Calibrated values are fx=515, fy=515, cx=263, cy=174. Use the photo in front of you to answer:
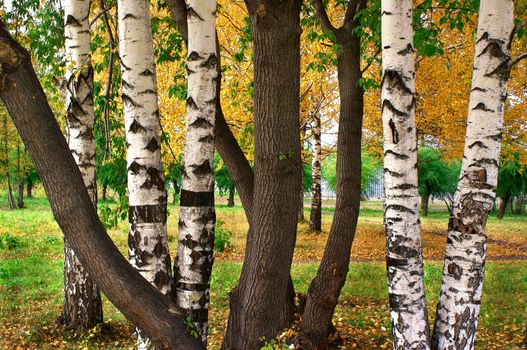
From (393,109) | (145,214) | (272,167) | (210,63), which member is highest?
(210,63)

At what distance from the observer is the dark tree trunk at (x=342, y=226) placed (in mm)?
6234

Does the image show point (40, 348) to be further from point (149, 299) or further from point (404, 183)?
point (404, 183)

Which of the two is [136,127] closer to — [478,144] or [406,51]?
[406,51]

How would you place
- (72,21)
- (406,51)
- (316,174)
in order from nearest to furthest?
1. (406,51)
2. (72,21)
3. (316,174)

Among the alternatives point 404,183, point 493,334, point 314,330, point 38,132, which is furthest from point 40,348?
point 493,334

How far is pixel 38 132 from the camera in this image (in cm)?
291

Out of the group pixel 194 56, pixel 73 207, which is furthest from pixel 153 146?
pixel 73 207

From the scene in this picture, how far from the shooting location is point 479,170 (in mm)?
3738

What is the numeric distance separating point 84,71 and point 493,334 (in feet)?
21.5

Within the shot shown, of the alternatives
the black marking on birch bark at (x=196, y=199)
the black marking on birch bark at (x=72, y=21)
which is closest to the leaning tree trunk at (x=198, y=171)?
the black marking on birch bark at (x=196, y=199)

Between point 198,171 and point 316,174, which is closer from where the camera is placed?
point 198,171

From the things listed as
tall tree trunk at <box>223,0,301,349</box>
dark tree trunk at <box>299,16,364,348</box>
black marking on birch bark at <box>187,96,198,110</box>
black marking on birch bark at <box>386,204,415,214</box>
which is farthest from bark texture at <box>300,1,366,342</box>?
black marking on birch bark at <box>187,96,198,110</box>

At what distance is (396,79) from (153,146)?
5.93 ft

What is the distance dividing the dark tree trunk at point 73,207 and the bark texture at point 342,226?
2.98 m
